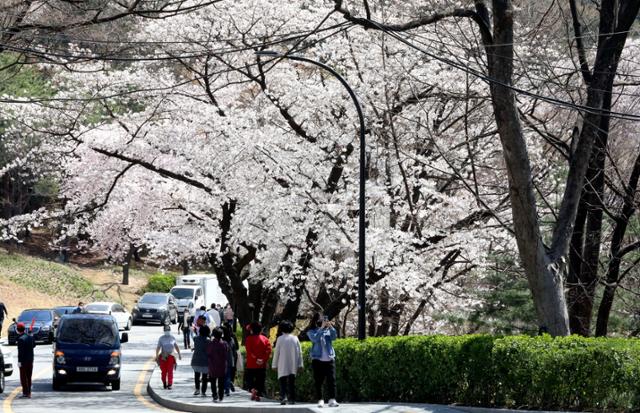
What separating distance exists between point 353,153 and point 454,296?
187 inches

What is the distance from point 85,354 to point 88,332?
3.59ft

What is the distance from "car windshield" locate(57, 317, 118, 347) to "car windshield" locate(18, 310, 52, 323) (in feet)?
67.4

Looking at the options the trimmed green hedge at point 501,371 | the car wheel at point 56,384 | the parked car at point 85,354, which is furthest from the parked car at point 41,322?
the trimmed green hedge at point 501,371

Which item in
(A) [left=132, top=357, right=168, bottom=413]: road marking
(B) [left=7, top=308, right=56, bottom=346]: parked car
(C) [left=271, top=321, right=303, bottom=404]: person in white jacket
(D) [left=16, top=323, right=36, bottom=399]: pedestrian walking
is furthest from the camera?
(B) [left=7, top=308, right=56, bottom=346]: parked car

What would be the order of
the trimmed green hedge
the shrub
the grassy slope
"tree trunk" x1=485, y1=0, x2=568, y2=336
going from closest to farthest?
the trimmed green hedge
"tree trunk" x1=485, y1=0, x2=568, y2=336
the grassy slope
the shrub

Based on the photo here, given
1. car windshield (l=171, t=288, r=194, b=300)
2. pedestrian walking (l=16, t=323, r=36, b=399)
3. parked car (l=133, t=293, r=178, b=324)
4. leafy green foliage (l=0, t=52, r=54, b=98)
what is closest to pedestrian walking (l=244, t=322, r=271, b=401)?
pedestrian walking (l=16, t=323, r=36, b=399)

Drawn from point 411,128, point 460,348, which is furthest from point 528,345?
point 411,128

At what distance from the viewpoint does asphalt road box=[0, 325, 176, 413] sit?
76.0 ft

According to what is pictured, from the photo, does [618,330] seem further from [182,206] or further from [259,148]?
[182,206]

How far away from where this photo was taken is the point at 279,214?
28.8 m

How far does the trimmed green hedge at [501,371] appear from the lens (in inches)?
619

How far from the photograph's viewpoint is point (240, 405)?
21656mm

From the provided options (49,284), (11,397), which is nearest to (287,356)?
(11,397)

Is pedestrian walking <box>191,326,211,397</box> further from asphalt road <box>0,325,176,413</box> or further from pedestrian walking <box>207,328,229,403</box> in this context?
pedestrian walking <box>207,328,229,403</box>
